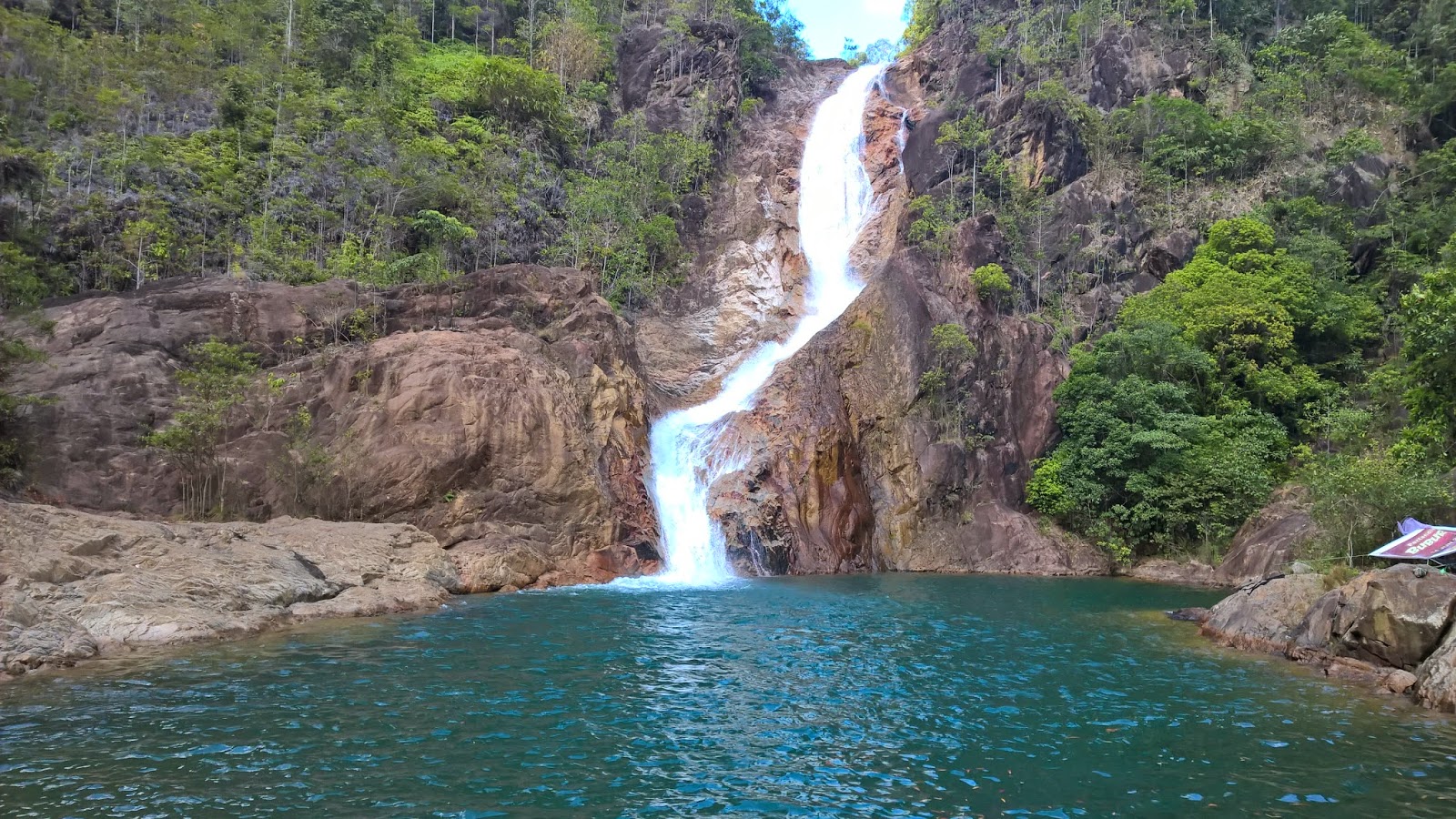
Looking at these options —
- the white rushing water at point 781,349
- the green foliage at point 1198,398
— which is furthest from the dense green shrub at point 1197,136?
the white rushing water at point 781,349

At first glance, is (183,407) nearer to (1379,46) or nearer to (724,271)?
(724,271)

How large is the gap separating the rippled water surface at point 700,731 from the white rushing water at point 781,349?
14158 mm

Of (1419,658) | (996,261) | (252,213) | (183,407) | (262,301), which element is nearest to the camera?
(1419,658)

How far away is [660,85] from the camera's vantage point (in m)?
62.5

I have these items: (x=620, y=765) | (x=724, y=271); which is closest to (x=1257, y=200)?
(x=724, y=271)

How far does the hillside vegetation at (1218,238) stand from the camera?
33.8m

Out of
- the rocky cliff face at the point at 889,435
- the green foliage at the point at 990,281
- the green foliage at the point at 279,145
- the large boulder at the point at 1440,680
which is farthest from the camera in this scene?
the green foliage at the point at 990,281

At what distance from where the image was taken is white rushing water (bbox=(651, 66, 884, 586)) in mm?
33812

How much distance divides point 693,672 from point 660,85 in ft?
185

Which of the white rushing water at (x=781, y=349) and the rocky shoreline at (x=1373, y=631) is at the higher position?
the white rushing water at (x=781, y=349)

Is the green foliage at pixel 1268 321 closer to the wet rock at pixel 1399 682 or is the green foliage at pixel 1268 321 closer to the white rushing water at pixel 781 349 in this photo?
the white rushing water at pixel 781 349

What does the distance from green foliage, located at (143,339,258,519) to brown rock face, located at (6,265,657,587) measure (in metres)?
0.63

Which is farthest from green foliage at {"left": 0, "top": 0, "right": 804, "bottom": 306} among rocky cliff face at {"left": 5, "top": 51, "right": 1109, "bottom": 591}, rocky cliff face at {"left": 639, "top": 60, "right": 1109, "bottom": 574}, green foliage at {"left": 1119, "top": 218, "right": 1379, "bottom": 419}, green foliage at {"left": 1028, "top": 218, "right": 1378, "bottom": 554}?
green foliage at {"left": 1119, "top": 218, "right": 1379, "bottom": 419}

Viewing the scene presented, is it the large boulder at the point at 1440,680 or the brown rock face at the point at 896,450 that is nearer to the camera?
the large boulder at the point at 1440,680
